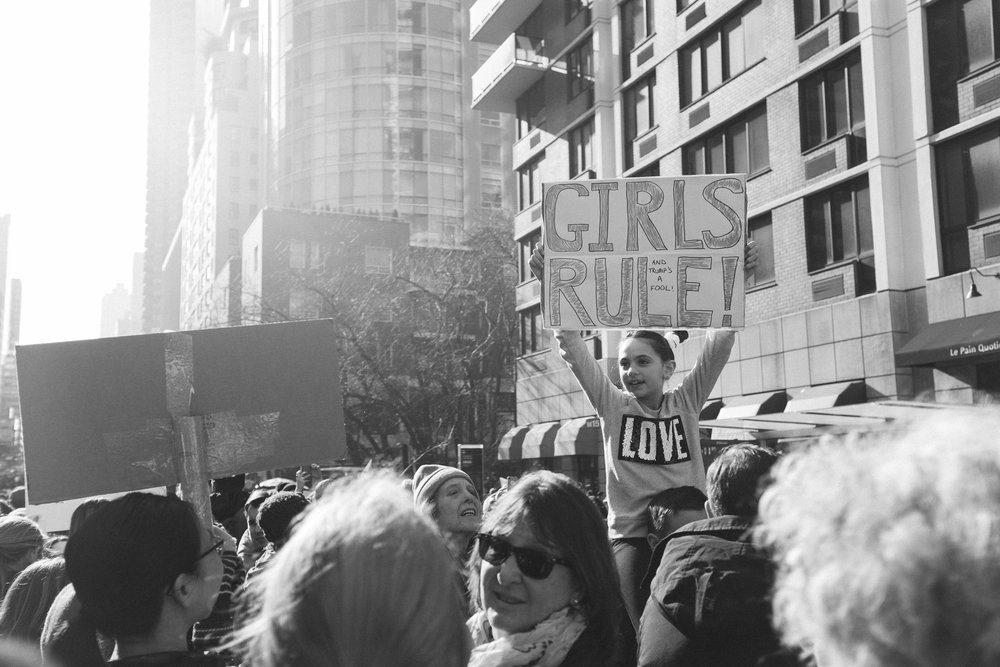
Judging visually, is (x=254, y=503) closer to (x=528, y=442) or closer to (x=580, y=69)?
(x=528, y=442)

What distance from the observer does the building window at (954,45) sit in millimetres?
16391

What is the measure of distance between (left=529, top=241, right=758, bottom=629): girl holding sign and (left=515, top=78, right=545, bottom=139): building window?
27.8 meters

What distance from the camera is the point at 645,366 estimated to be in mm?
4750

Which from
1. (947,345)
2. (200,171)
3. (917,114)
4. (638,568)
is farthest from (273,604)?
(200,171)

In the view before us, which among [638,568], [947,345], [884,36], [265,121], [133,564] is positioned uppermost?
[265,121]


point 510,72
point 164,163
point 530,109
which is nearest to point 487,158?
point 530,109

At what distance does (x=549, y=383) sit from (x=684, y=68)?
10.7m

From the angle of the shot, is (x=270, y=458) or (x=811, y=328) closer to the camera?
(x=270, y=458)

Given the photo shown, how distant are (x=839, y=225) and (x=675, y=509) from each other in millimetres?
16543

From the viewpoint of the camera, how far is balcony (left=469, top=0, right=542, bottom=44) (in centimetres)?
3209

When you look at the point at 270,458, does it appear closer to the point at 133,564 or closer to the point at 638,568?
the point at 638,568

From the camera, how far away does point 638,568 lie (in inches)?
172

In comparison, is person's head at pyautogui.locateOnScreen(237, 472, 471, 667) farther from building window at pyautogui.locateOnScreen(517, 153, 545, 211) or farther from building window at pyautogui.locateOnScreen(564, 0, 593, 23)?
building window at pyautogui.locateOnScreen(517, 153, 545, 211)

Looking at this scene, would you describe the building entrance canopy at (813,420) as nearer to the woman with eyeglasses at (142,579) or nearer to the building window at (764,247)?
the building window at (764,247)
